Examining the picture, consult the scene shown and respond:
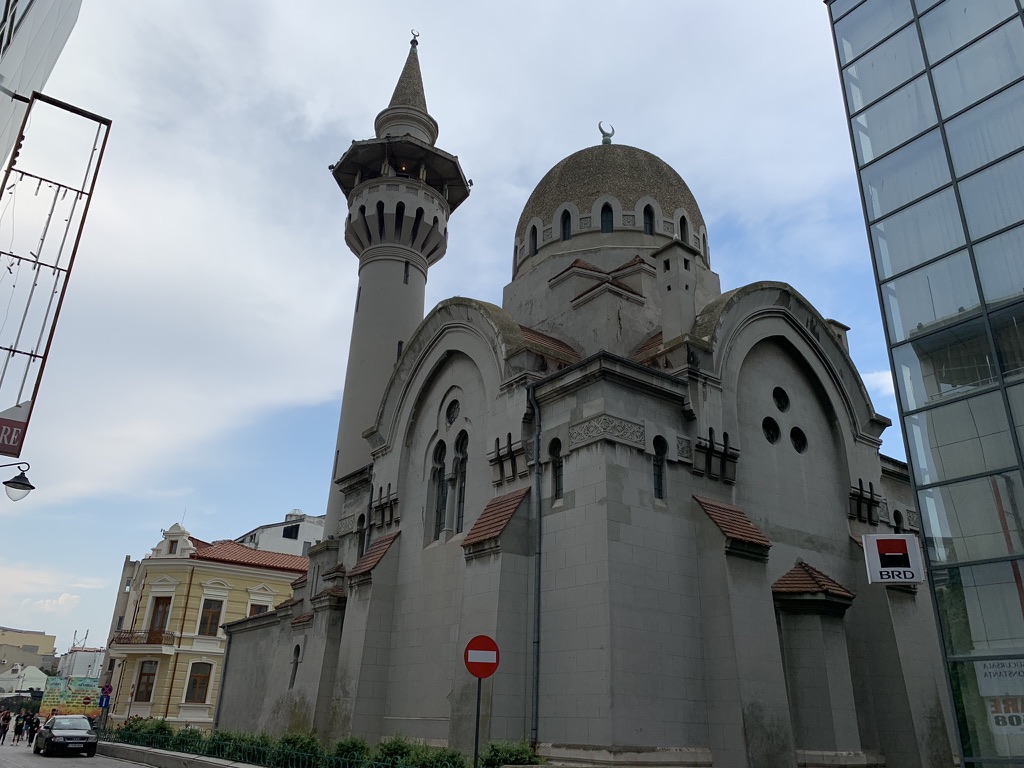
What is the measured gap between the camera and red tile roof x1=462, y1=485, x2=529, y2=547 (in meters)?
17.7

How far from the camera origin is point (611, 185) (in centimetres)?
2898

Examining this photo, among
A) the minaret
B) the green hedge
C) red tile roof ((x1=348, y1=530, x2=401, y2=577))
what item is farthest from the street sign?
the minaret

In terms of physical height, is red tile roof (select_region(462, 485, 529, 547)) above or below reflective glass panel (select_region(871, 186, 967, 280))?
below

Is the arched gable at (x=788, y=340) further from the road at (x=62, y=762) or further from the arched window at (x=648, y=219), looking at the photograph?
the road at (x=62, y=762)

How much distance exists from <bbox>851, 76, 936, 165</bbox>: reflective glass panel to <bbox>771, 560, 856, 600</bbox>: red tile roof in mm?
9520

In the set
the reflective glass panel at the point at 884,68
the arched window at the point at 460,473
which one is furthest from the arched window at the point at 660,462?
the reflective glass panel at the point at 884,68

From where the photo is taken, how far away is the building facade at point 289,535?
61656 millimetres

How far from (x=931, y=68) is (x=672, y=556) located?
455 inches

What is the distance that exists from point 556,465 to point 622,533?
2.56 m

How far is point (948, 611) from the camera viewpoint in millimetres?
13281

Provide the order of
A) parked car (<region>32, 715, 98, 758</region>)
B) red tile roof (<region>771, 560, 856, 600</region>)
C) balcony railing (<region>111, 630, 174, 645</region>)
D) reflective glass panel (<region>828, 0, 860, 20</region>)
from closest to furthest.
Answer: red tile roof (<region>771, 560, 856, 600</region>)
reflective glass panel (<region>828, 0, 860, 20</region>)
parked car (<region>32, 715, 98, 758</region>)
balcony railing (<region>111, 630, 174, 645</region>)

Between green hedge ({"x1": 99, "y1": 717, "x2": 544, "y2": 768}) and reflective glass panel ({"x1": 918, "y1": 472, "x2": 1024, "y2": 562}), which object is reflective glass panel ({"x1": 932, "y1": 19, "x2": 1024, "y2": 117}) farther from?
green hedge ({"x1": 99, "y1": 717, "x2": 544, "y2": 768})

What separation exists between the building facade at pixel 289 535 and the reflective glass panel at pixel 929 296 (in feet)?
174

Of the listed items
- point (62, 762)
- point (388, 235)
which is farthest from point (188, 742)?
point (388, 235)
